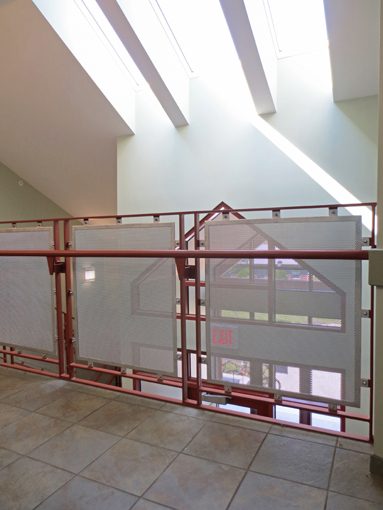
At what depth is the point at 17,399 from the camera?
6.73 feet

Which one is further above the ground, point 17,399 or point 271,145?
point 271,145

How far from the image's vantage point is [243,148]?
498cm

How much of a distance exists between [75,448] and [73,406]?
0.41m

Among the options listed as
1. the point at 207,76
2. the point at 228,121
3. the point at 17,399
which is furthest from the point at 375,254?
the point at 207,76

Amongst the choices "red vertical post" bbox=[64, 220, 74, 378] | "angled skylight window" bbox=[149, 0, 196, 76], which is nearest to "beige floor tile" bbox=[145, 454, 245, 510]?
"red vertical post" bbox=[64, 220, 74, 378]

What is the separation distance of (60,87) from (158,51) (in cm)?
149

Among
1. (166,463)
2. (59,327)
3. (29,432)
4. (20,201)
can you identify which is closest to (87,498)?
(166,463)

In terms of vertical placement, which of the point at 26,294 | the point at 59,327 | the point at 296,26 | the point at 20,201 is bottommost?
the point at 59,327

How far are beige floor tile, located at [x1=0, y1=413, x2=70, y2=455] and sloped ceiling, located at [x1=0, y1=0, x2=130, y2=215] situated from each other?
4317mm

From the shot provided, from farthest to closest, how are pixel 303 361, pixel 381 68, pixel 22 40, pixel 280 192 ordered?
pixel 280 192 < pixel 22 40 < pixel 303 361 < pixel 381 68

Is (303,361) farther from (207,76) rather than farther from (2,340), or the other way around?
(207,76)

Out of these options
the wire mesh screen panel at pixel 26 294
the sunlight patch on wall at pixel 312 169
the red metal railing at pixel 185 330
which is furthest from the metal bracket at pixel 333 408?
the sunlight patch on wall at pixel 312 169

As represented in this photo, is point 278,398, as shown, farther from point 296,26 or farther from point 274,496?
point 296,26

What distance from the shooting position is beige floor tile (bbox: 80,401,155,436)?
5.65 ft
